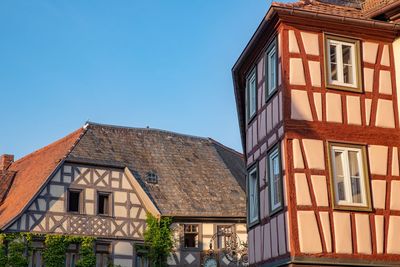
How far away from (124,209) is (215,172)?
675 centimetres

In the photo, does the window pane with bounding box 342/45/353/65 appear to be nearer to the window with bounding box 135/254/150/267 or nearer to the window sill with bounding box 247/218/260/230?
the window sill with bounding box 247/218/260/230

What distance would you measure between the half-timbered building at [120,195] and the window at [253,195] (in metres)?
11.5

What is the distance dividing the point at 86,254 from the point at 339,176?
1710 cm

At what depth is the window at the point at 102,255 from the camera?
31359mm

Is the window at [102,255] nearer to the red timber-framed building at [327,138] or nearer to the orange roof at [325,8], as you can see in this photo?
the red timber-framed building at [327,138]

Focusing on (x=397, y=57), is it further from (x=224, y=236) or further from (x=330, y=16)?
(x=224, y=236)

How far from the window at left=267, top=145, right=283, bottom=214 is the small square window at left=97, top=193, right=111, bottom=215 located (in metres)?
16.1

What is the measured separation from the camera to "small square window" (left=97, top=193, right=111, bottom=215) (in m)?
32.1

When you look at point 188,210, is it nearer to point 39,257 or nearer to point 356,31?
point 39,257

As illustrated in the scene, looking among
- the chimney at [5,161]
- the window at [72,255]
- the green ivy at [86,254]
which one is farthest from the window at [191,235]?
the chimney at [5,161]

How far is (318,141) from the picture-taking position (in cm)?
1623

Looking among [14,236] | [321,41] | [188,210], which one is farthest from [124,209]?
[321,41]

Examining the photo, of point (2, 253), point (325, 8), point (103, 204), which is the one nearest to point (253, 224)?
point (325, 8)

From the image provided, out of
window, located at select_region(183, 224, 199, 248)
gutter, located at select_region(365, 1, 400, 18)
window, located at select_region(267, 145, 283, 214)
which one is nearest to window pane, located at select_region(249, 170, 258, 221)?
window, located at select_region(267, 145, 283, 214)
